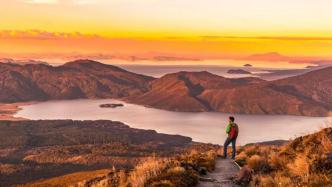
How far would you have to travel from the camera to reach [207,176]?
2212cm

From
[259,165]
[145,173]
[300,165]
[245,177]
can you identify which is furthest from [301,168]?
[145,173]

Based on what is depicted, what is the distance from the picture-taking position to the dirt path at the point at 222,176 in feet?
63.2

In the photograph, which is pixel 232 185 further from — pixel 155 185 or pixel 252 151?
pixel 252 151

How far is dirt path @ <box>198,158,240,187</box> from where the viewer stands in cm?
1926

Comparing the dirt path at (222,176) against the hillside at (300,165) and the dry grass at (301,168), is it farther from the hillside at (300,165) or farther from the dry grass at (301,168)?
the dry grass at (301,168)

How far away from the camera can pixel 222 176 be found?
22250mm

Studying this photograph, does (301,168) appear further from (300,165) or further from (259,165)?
(259,165)

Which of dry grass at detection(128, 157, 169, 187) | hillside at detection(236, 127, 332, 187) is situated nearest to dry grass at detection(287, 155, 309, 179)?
hillside at detection(236, 127, 332, 187)

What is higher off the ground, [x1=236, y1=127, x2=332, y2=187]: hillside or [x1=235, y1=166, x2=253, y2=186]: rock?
[x1=236, y1=127, x2=332, y2=187]: hillside

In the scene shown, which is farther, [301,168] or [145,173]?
[145,173]

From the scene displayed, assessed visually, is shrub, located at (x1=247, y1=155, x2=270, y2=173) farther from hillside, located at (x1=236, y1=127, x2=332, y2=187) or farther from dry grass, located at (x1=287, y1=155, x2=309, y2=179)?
dry grass, located at (x1=287, y1=155, x2=309, y2=179)

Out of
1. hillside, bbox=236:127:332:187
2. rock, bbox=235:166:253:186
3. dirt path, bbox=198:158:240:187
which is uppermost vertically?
hillside, bbox=236:127:332:187

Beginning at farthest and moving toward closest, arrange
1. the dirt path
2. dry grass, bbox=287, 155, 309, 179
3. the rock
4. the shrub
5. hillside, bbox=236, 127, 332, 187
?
the shrub < the rock < the dirt path < dry grass, bbox=287, 155, 309, 179 < hillside, bbox=236, 127, 332, 187

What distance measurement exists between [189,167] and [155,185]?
6.27 metres
